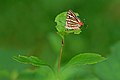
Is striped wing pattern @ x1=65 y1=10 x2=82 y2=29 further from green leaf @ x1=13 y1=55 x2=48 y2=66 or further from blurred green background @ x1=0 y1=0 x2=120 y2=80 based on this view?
blurred green background @ x1=0 y1=0 x2=120 y2=80

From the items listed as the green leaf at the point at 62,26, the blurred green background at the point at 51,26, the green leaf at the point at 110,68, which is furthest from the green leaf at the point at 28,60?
the blurred green background at the point at 51,26

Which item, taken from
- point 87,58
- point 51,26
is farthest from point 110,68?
point 51,26

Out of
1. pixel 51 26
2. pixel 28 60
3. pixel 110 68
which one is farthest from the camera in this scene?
pixel 51 26

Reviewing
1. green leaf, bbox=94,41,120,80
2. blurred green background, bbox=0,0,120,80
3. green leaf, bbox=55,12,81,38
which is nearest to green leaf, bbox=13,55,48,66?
green leaf, bbox=55,12,81,38

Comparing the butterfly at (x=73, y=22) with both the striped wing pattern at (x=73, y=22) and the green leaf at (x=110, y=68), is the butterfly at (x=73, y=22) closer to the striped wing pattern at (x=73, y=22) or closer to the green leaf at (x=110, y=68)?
the striped wing pattern at (x=73, y=22)

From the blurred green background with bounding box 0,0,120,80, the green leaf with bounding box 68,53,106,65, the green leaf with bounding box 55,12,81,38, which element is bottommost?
the blurred green background with bounding box 0,0,120,80

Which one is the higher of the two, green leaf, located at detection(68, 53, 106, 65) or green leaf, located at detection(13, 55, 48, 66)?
green leaf, located at detection(13, 55, 48, 66)

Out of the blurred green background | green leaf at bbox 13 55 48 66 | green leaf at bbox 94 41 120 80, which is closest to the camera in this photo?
green leaf at bbox 13 55 48 66

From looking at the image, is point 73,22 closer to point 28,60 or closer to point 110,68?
point 28,60

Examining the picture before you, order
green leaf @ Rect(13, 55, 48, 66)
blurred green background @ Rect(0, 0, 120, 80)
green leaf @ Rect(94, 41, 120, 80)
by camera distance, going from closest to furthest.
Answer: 1. green leaf @ Rect(13, 55, 48, 66)
2. green leaf @ Rect(94, 41, 120, 80)
3. blurred green background @ Rect(0, 0, 120, 80)

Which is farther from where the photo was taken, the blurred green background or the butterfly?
the blurred green background

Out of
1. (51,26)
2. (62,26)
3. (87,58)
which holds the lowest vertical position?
(51,26)

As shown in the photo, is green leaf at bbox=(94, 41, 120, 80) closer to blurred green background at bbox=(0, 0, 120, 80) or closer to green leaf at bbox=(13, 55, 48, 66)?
green leaf at bbox=(13, 55, 48, 66)
